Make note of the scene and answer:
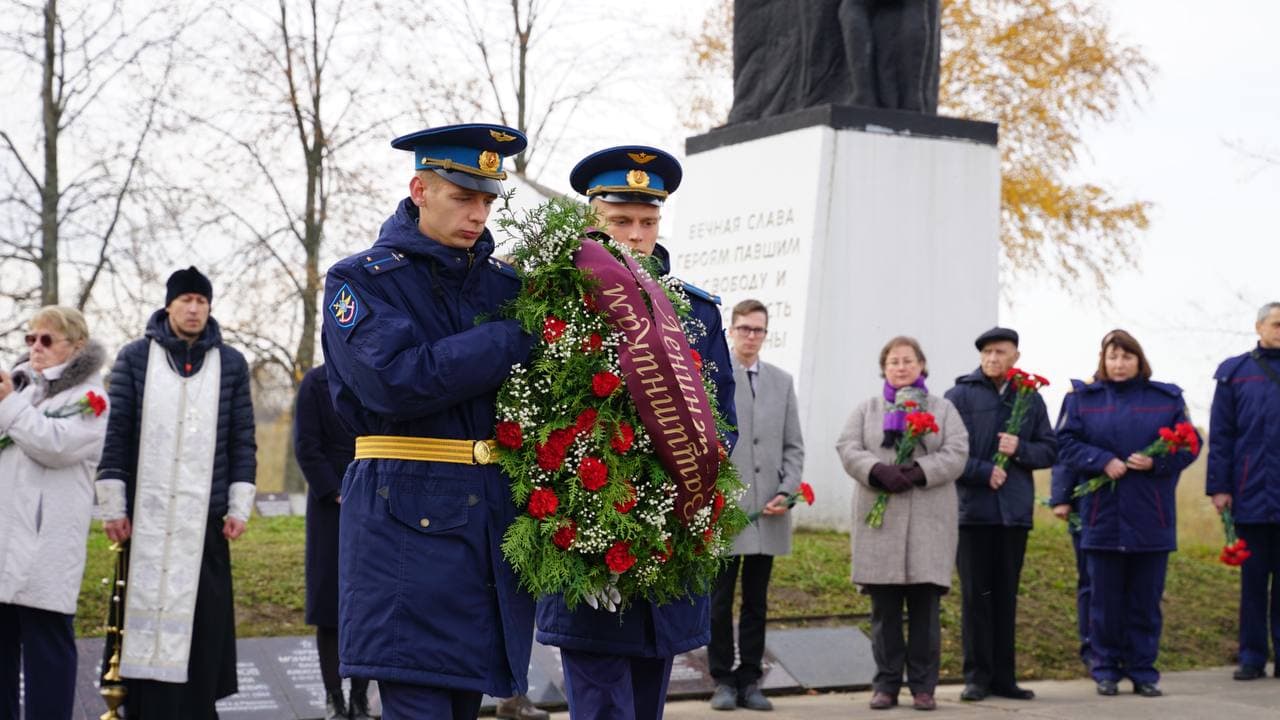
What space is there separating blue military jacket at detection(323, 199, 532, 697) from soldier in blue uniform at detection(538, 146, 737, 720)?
0.44m

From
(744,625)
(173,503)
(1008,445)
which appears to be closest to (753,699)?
(744,625)

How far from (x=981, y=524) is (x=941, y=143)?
4771mm

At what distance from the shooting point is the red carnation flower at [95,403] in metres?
6.59

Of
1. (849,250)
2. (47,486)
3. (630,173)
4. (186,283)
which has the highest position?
(849,250)

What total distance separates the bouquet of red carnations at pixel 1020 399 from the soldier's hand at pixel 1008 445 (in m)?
0.03

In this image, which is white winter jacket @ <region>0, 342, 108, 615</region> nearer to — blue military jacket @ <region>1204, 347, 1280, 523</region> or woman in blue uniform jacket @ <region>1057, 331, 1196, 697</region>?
woman in blue uniform jacket @ <region>1057, 331, 1196, 697</region>

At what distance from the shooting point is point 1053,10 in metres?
26.5

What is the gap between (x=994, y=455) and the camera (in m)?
8.82

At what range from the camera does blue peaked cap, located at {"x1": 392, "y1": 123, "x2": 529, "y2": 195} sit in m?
4.04

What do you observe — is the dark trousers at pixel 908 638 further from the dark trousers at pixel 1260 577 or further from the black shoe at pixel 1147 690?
the dark trousers at pixel 1260 577

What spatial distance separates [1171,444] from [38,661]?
6.10 meters

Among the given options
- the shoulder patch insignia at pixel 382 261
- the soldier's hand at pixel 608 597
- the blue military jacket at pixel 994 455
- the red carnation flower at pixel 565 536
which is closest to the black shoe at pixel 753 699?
the blue military jacket at pixel 994 455

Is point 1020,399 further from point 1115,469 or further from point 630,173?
point 630,173

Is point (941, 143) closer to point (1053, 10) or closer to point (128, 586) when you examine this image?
point (128, 586)
